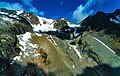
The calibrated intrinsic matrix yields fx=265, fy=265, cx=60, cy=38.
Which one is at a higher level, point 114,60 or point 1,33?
point 1,33

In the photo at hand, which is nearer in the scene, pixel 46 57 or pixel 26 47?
pixel 46 57

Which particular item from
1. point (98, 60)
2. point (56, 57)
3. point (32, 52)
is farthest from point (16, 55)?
point (98, 60)

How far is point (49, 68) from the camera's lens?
135m

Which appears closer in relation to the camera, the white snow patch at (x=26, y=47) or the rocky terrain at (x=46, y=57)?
the rocky terrain at (x=46, y=57)

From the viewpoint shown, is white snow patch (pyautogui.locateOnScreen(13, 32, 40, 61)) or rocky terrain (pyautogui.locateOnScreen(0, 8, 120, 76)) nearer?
rocky terrain (pyautogui.locateOnScreen(0, 8, 120, 76))

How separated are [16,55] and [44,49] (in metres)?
21.5

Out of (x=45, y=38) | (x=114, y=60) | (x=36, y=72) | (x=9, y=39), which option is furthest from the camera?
(x=114, y=60)

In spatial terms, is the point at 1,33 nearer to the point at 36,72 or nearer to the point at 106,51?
the point at 36,72

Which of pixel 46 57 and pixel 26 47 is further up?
pixel 26 47

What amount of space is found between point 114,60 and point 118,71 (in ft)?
46.4

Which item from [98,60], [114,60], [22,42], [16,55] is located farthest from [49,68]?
[114,60]

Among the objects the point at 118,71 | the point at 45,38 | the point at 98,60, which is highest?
the point at 45,38

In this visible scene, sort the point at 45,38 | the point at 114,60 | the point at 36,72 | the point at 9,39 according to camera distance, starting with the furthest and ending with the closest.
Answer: the point at 114,60, the point at 45,38, the point at 9,39, the point at 36,72

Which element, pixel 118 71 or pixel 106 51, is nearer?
pixel 118 71
